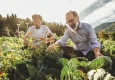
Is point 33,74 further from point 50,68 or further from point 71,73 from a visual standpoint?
point 71,73

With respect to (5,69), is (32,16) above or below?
above

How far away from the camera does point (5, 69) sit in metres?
1.86

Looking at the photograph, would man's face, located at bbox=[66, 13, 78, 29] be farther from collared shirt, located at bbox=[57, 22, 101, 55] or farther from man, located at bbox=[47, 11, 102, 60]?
collared shirt, located at bbox=[57, 22, 101, 55]

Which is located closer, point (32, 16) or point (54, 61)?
point (54, 61)

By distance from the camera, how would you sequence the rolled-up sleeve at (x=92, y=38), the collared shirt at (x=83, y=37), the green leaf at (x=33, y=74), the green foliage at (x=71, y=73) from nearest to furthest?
the green foliage at (x=71, y=73) → the green leaf at (x=33, y=74) → the rolled-up sleeve at (x=92, y=38) → the collared shirt at (x=83, y=37)

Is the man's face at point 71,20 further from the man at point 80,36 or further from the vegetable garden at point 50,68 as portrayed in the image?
the vegetable garden at point 50,68

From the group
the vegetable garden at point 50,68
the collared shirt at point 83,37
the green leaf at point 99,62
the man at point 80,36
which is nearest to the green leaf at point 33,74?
the vegetable garden at point 50,68

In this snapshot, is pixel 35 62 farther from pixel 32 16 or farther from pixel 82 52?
pixel 32 16

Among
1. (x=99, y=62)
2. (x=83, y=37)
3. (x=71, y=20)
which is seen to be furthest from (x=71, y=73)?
(x=83, y=37)

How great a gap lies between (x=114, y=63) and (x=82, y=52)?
33.7 inches

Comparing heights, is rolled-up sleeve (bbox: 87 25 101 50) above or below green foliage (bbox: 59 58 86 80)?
above

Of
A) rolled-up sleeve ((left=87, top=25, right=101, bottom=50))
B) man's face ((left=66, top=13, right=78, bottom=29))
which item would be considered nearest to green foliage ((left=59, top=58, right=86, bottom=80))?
rolled-up sleeve ((left=87, top=25, right=101, bottom=50))

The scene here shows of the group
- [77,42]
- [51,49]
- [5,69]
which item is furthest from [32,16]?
[5,69]

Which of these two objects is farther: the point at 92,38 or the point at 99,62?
the point at 92,38
